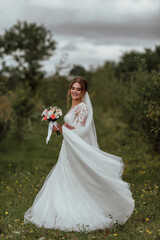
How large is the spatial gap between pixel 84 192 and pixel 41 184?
3236 millimetres

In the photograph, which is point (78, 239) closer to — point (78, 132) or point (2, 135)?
point (78, 132)

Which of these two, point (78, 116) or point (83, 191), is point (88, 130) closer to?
point (78, 116)

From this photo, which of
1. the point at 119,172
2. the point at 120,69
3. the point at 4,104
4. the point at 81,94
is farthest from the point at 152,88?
the point at 120,69

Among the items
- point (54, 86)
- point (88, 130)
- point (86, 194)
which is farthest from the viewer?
point (54, 86)

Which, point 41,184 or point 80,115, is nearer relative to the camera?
point 80,115

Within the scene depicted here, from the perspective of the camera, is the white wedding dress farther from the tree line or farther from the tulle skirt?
the tree line

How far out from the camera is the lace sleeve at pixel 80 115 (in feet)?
16.9

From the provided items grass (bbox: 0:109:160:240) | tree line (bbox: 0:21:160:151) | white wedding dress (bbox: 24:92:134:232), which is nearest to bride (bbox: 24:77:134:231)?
white wedding dress (bbox: 24:92:134:232)

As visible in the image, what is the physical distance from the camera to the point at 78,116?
5211 millimetres

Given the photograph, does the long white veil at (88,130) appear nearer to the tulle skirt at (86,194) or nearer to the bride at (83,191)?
the bride at (83,191)

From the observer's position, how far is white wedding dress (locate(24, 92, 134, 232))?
4.73 m

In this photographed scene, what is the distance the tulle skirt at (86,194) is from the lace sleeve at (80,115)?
274 millimetres

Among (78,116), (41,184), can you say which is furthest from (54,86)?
(78,116)

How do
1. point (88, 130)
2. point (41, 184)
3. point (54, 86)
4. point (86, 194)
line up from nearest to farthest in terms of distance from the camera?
1. point (86, 194)
2. point (88, 130)
3. point (41, 184)
4. point (54, 86)
